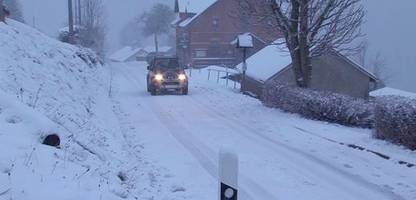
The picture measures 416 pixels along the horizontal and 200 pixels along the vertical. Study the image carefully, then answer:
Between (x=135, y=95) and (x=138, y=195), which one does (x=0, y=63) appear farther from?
(x=135, y=95)

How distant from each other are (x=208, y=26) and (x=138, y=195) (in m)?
63.2

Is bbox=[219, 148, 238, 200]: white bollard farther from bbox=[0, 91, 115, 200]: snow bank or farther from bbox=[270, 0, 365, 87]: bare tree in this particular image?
bbox=[270, 0, 365, 87]: bare tree

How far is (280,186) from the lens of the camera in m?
9.50

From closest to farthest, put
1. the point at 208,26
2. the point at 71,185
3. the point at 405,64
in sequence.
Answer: the point at 71,185 < the point at 208,26 < the point at 405,64

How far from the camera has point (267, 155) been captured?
12375 mm

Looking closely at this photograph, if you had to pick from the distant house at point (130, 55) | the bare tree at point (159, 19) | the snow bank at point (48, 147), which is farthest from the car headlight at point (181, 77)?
the distant house at point (130, 55)

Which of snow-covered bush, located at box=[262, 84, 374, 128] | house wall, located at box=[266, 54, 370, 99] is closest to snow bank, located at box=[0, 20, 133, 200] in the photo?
snow-covered bush, located at box=[262, 84, 374, 128]

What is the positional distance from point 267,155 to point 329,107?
20.9 feet

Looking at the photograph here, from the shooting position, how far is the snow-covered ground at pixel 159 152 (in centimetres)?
705

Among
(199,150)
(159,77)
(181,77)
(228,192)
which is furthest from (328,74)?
(228,192)

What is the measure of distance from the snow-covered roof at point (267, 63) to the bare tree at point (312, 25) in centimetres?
865

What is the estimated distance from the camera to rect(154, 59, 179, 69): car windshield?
99.1 feet

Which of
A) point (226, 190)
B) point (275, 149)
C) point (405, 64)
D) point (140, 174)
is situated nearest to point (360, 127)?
point (275, 149)

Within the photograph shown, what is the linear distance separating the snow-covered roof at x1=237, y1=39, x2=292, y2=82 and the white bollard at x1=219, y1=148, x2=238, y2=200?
28488mm
